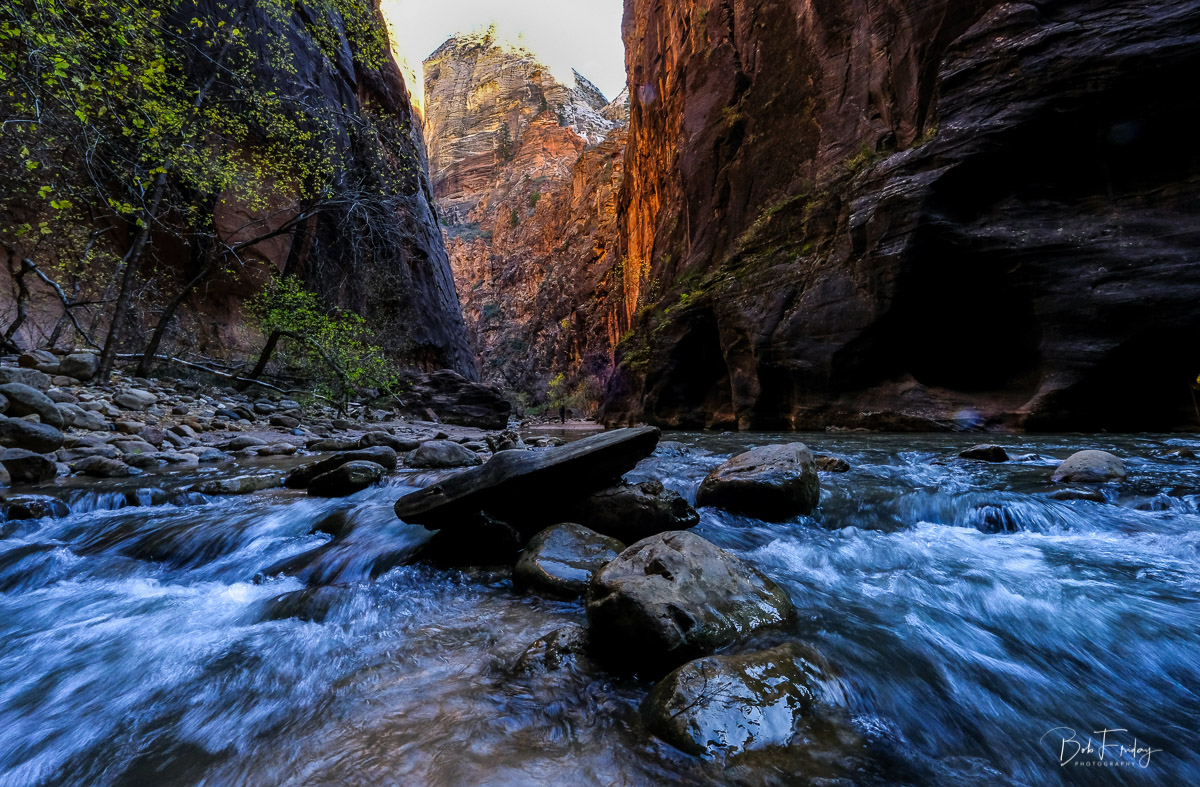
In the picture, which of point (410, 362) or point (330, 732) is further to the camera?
point (410, 362)

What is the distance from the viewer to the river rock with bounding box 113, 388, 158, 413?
7457 mm

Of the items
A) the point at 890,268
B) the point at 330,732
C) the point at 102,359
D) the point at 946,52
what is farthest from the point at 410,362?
the point at 330,732

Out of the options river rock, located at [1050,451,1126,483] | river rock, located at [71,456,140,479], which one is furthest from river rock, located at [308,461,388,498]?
river rock, located at [1050,451,1126,483]

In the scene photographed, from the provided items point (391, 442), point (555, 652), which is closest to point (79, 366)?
point (391, 442)

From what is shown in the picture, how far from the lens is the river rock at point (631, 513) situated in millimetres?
3310

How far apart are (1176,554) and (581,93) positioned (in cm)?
8646

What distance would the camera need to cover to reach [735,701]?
1.41 m

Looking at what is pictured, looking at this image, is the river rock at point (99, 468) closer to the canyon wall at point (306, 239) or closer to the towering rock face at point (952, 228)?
the canyon wall at point (306, 239)

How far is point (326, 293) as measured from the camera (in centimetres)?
1769

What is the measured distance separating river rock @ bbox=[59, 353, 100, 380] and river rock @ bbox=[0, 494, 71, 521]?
528 centimetres

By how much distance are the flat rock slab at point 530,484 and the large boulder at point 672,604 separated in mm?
1174

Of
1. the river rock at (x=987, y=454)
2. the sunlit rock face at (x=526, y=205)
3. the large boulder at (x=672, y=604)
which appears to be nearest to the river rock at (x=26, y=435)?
the large boulder at (x=672, y=604)

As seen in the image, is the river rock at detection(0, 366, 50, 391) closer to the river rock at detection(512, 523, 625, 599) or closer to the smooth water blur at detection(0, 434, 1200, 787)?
the smooth water blur at detection(0, 434, 1200, 787)

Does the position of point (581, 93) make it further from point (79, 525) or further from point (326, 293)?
point (79, 525)
